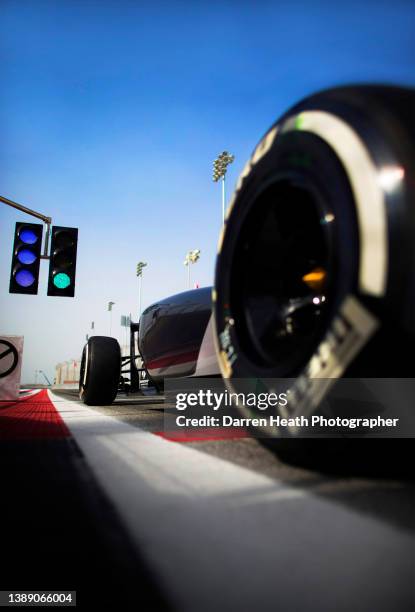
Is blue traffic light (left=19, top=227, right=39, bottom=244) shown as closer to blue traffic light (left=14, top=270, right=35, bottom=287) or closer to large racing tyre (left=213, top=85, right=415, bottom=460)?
blue traffic light (left=14, top=270, right=35, bottom=287)

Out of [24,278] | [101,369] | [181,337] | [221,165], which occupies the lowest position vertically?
[101,369]

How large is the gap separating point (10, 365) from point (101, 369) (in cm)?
295

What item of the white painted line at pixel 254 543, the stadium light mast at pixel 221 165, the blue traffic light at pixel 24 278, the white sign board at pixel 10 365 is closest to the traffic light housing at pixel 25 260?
the blue traffic light at pixel 24 278

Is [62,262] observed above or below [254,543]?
above

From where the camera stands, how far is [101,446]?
1.80 m

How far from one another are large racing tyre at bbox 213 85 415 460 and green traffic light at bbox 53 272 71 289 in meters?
4.72

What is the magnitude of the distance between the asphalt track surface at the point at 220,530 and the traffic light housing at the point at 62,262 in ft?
15.6

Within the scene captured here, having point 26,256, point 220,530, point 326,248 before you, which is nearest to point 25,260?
point 26,256

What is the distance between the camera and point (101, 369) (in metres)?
4.47

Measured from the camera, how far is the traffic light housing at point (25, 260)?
559cm

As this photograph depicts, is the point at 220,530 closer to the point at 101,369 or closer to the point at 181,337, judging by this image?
the point at 181,337

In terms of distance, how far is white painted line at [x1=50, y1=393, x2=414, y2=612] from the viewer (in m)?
0.61

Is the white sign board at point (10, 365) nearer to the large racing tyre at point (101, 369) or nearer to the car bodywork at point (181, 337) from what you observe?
the large racing tyre at point (101, 369)

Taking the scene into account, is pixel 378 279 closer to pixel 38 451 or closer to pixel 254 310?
pixel 254 310
